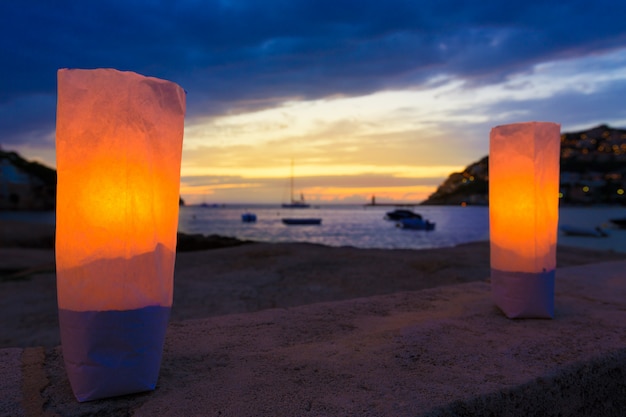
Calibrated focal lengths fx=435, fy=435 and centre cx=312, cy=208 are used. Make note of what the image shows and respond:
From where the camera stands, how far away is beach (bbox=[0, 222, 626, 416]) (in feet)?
7.68

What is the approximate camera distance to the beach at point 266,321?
7.68 ft

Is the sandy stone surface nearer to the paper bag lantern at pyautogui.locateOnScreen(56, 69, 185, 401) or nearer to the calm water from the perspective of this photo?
the paper bag lantern at pyautogui.locateOnScreen(56, 69, 185, 401)

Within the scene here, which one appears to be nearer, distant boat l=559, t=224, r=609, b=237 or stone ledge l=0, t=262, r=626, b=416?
stone ledge l=0, t=262, r=626, b=416

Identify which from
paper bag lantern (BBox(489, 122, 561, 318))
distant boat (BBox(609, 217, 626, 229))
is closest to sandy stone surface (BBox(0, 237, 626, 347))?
paper bag lantern (BBox(489, 122, 561, 318))

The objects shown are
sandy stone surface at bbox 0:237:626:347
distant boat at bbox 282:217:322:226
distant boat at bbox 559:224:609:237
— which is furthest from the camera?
distant boat at bbox 282:217:322:226

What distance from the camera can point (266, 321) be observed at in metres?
3.90

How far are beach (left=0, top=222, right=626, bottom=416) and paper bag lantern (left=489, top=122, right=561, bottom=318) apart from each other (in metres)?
0.29

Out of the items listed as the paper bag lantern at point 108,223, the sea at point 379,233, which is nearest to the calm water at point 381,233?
the sea at point 379,233

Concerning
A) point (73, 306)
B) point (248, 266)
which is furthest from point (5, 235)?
point (73, 306)

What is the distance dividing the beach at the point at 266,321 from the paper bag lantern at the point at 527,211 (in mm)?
291

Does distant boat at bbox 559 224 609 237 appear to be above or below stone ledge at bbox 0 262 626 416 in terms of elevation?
below

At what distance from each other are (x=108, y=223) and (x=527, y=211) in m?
3.34

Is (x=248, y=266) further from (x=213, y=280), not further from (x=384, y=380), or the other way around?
(x=384, y=380)

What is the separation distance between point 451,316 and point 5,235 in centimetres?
2390
